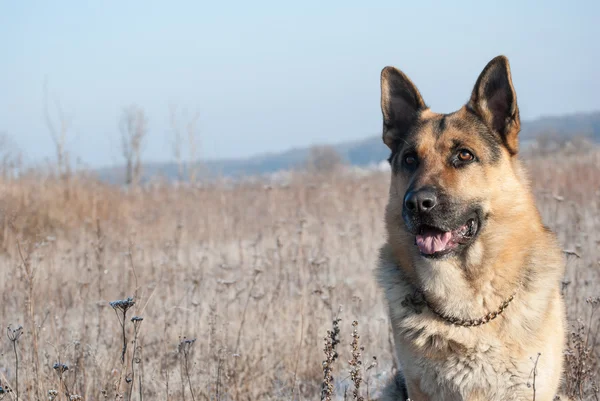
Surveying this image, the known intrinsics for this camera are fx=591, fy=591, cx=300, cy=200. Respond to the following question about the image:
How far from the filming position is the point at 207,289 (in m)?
6.85

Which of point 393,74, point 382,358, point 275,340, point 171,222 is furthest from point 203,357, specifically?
point 171,222

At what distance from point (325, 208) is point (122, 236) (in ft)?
12.6

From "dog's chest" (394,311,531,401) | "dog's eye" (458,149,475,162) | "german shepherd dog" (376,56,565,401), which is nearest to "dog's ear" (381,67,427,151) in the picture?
"german shepherd dog" (376,56,565,401)

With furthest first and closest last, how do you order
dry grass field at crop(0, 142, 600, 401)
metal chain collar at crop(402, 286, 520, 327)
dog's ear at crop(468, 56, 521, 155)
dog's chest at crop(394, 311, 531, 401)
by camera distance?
dry grass field at crop(0, 142, 600, 401)
dog's ear at crop(468, 56, 521, 155)
metal chain collar at crop(402, 286, 520, 327)
dog's chest at crop(394, 311, 531, 401)

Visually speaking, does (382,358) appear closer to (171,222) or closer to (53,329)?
(53,329)

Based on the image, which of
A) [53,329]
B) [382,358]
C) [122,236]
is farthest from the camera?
[122,236]

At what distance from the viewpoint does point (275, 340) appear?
198 inches

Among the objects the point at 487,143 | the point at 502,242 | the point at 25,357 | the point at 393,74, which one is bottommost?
the point at 25,357

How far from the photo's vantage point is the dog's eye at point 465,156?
319cm

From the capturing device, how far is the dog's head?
2963mm

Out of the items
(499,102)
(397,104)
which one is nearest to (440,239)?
(499,102)

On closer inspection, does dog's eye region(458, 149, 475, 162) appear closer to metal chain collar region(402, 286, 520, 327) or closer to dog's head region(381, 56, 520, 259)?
dog's head region(381, 56, 520, 259)

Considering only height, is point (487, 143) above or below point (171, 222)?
above

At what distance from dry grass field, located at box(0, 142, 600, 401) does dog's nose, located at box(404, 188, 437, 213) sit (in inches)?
31.9
